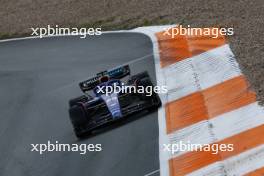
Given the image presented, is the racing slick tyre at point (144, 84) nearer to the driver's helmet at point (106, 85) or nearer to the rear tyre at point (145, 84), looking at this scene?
the rear tyre at point (145, 84)

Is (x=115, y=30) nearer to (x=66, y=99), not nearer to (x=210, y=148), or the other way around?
(x=66, y=99)

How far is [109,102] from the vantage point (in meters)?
14.5

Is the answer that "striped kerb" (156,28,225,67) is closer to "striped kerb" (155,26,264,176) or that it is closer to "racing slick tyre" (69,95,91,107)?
"striped kerb" (155,26,264,176)

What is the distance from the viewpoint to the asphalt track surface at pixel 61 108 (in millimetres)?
13102

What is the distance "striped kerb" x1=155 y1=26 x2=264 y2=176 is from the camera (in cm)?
1155

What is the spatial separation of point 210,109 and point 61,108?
405 centimetres

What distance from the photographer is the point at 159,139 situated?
13.3 metres

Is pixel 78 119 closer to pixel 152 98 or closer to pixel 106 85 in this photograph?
pixel 106 85

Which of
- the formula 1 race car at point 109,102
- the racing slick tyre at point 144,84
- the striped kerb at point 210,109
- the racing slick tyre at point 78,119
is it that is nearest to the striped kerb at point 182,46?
the striped kerb at point 210,109

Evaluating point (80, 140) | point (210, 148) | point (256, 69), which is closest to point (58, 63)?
point (80, 140)

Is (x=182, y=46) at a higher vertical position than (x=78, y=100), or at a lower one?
higher

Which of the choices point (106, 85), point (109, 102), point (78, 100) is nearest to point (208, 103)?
point (109, 102)

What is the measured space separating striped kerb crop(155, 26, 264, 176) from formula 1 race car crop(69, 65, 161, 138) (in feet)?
2.03

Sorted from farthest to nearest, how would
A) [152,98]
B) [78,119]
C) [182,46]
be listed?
[182,46] → [152,98] → [78,119]
